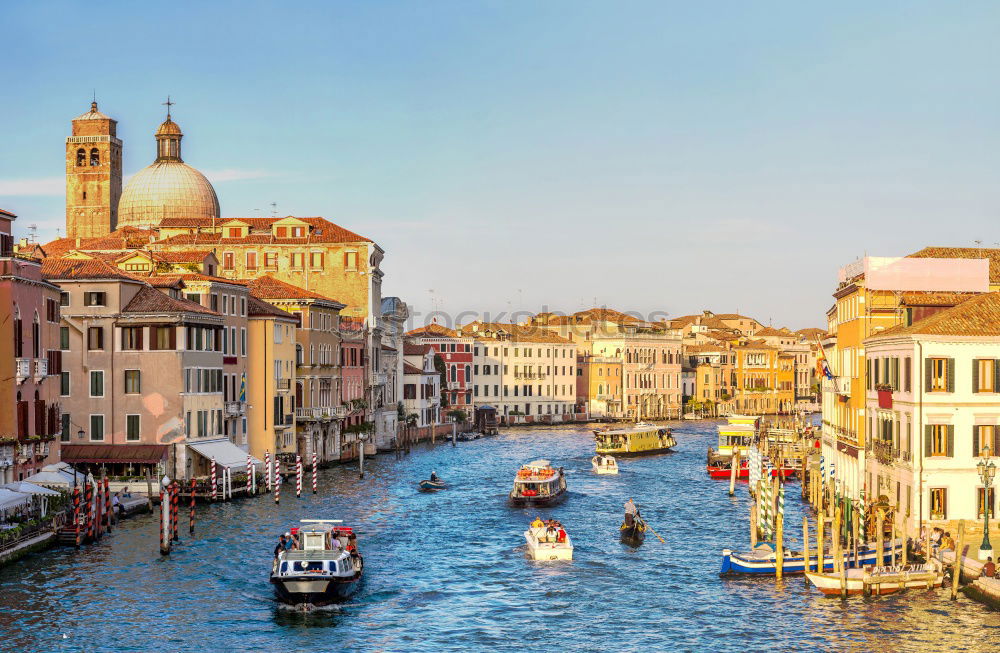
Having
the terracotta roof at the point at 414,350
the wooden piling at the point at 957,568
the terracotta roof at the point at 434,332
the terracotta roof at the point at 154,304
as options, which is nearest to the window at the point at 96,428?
the terracotta roof at the point at 154,304

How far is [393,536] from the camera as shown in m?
42.8

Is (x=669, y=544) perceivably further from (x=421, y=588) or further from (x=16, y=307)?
(x=16, y=307)

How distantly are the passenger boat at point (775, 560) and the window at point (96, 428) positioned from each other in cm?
2543

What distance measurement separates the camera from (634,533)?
41.5 meters

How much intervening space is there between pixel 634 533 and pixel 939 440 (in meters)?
11.2

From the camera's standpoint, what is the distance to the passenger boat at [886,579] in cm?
3022

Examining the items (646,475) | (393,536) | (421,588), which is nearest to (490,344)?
(646,475)

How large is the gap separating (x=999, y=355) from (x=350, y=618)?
56.1 feet

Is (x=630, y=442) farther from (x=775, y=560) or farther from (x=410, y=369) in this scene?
(x=775, y=560)

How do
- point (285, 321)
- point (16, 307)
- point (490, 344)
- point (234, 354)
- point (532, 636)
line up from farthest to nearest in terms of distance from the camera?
point (490, 344) < point (285, 321) < point (234, 354) < point (16, 307) < point (532, 636)

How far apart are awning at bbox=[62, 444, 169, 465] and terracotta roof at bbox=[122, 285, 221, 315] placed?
507 centimetres

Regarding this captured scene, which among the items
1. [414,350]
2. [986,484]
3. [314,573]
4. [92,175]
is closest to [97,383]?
[314,573]

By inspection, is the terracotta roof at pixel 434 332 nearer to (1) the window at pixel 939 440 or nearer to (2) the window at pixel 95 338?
(2) the window at pixel 95 338

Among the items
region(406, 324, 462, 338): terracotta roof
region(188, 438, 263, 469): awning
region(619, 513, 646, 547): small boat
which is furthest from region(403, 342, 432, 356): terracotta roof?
region(619, 513, 646, 547): small boat
